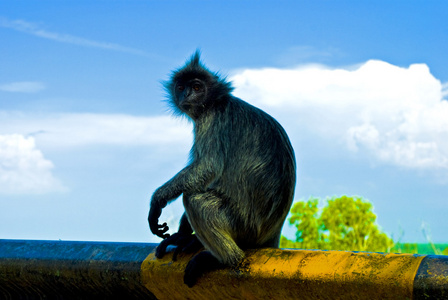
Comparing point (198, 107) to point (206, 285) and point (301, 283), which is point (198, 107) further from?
point (301, 283)

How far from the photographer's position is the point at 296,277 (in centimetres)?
271

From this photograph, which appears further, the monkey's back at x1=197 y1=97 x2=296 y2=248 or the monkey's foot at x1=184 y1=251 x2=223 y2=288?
the monkey's back at x1=197 y1=97 x2=296 y2=248

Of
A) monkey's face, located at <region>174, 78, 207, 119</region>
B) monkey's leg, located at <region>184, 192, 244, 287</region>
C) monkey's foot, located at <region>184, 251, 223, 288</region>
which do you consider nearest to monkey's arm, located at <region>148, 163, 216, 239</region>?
monkey's leg, located at <region>184, 192, 244, 287</region>

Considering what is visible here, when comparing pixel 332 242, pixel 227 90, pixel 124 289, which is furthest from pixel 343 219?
pixel 124 289

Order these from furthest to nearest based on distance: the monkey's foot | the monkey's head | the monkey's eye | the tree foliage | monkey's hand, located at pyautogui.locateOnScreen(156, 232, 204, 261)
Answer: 1. the tree foliage
2. the monkey's eye
3. the monkey's head
4. monkey's hand, located at pyautogui.locateOnScreen(156, 232, 204, 261)
5. the monkey's foot

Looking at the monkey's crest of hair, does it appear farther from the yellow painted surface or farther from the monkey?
the yellow painted surface

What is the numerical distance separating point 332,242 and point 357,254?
7.14 meters

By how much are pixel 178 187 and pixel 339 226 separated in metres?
6.77

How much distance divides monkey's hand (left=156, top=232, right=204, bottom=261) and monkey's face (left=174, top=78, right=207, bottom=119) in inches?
37.4

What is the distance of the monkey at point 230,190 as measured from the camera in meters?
3.09

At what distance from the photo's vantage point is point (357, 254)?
8.80 ft

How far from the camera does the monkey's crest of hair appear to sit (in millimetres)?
3863

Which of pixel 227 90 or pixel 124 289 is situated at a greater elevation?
pixel 227 90

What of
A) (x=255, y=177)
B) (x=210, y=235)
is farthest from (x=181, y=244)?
(x=255, y=177)
